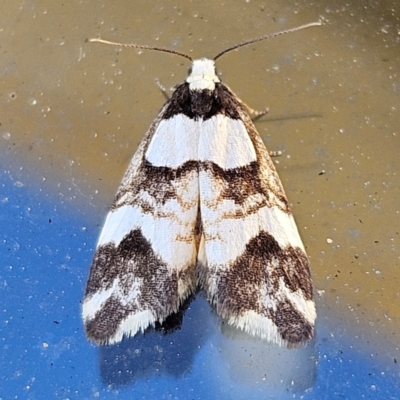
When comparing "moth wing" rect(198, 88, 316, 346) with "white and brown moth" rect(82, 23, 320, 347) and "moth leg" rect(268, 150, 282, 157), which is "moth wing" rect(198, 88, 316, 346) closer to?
"white and brown moth" rect(82, 23, 320, 347)

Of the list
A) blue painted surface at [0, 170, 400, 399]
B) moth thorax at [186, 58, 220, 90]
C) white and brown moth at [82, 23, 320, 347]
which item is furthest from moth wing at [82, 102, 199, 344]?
blue painted surface at [0, 170, 400, 399]

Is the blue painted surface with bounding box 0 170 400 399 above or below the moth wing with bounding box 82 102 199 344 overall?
below

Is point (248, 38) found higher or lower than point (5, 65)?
higher

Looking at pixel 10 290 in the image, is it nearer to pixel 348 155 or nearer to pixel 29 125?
pixel 29 125

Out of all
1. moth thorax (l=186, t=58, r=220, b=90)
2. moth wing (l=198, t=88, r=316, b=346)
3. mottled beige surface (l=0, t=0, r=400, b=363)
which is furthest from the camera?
mottled beige surface (l=0, t=0, r=400, b=363)

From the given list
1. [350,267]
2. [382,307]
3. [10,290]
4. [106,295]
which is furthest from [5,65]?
[382,307]

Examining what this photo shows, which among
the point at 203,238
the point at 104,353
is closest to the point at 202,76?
the point at 203,238

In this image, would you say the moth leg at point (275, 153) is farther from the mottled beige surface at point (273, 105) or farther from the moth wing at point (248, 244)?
the moth wing at point (248, 244)
